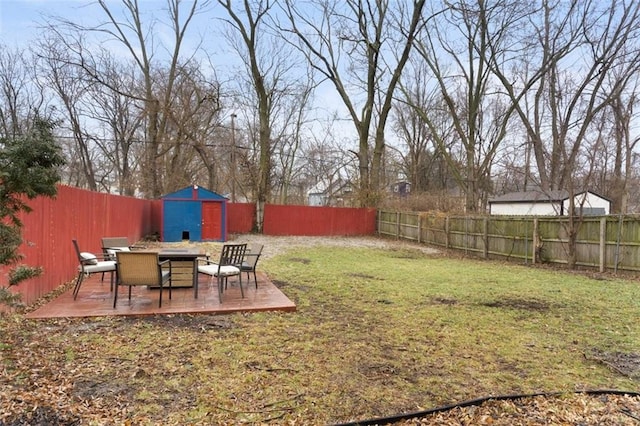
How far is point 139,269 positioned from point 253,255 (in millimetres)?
1892

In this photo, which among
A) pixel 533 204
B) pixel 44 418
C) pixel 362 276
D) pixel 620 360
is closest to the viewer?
pixel 44 418

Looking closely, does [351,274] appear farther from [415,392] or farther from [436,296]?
[415,392]

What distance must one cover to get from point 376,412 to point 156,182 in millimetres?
21328

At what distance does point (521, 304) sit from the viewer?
19.8 feet

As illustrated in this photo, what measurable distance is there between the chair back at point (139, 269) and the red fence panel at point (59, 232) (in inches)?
36.7

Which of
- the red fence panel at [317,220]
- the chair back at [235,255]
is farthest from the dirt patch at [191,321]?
the red fence panel at [317,220]

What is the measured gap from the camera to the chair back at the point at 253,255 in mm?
6408

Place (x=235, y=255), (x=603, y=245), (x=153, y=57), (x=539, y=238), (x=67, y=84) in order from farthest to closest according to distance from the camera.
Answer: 1. (x=153, y=57)
2. (x=67, y=84)
3. (x=539, y=238)
4. (x=603, y=245)
5. (x=235, y=255)

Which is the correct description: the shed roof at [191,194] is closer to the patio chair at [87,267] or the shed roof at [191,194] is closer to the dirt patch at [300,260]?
the dirt patch at [300,260]

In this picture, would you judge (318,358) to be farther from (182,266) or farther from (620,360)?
(182,266)

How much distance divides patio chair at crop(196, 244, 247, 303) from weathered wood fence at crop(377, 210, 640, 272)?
8752 mm

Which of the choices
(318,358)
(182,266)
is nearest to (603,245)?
(318,358)

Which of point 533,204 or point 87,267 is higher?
point 533,204

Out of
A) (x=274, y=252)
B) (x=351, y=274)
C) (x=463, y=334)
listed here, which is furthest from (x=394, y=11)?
(x=463, y=334)
